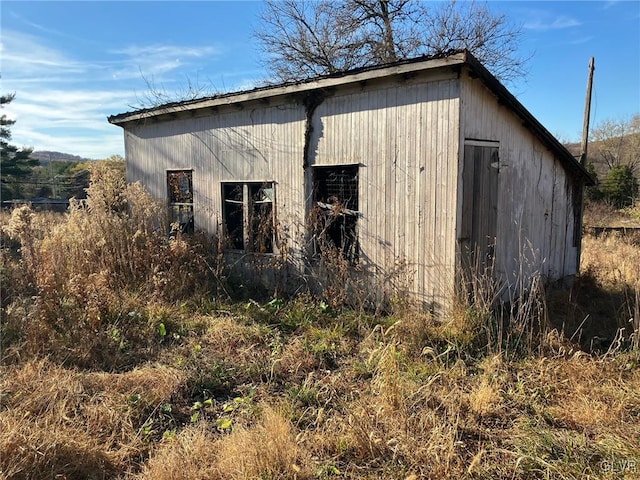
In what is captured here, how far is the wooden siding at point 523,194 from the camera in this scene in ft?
18.5

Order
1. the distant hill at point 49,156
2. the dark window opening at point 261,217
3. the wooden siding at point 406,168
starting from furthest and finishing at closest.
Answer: the distant hill at point 49,156, the dark window opening at point 261,217, the wooden siding at point 406,168

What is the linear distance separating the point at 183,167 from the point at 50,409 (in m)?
6.04

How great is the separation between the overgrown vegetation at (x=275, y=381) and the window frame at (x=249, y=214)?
1075 millimetres

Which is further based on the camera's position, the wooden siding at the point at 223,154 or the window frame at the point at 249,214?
the window frame at the point at 249,214

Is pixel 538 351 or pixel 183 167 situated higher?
pixel 183 167

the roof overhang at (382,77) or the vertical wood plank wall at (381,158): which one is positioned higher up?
the roof overhang at (382,77)

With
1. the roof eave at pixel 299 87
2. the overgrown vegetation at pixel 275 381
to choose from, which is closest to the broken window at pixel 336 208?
the overgrown vegetation at pixel 275 381

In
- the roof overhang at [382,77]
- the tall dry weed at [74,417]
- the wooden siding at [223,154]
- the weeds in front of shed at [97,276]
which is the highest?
the roof overhang at [382,77]

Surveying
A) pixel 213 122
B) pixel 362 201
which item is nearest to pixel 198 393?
pixel 362 201

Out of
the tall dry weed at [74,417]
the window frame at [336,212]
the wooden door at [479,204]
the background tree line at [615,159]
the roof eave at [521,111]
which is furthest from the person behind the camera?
the background tree line at [615,159]

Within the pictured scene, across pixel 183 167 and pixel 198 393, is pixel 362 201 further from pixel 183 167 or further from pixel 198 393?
pixel 183 167

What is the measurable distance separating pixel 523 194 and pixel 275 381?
4.70m

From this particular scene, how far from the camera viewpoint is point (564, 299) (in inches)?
263

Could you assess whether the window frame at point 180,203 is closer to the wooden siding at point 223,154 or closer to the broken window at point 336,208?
the wooden siding at point 223,154
